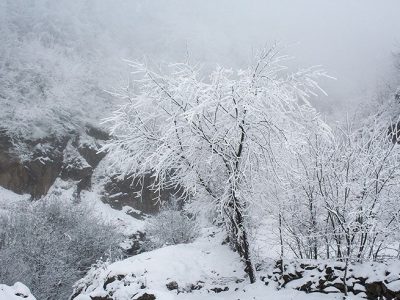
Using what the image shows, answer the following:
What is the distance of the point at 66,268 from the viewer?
2055 centimetres

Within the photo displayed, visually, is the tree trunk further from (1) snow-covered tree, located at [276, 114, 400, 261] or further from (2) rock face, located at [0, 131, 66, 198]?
(2) rock face, located at [0, 131, 66, 198]

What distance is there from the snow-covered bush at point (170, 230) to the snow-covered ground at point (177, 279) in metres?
15.1

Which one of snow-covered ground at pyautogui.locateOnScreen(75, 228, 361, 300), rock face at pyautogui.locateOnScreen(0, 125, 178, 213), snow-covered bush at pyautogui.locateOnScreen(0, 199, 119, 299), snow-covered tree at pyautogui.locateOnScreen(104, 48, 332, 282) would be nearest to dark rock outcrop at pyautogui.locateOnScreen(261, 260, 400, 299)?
snow-covered ground at pyautogui.locateOnScreen(75, 228, 361, 300)

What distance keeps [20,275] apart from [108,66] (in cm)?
4664

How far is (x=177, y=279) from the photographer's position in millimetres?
11109

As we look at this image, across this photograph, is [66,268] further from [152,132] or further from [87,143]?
[87,143]

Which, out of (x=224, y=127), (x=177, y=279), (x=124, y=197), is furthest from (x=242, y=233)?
(x=124, y=197)

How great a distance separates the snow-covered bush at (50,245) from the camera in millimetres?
17641

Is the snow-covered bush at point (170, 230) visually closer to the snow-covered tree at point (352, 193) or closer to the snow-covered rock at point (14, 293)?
the snow-covered tree at point (352, 193)

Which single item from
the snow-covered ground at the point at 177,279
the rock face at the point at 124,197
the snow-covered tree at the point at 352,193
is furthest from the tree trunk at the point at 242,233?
the rock face at the point at 124,197

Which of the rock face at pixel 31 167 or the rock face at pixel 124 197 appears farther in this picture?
the rock face at pixel 124 197

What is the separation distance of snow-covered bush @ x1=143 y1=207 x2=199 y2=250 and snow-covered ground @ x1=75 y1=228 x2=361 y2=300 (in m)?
15.1

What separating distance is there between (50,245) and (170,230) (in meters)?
10.3

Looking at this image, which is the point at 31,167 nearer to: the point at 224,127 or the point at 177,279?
the point at 177,279
